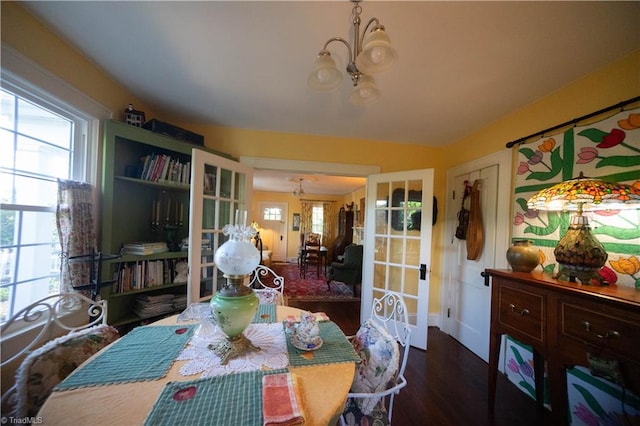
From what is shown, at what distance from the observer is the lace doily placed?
0.86 m

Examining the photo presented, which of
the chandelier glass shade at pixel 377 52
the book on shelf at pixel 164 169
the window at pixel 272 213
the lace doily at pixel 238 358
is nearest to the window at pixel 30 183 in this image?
the book on shelf at pixel 164 169

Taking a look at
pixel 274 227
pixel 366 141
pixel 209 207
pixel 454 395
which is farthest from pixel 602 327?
pixel 274 227

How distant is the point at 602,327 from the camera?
3.38 ft

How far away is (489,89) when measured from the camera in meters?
1.69

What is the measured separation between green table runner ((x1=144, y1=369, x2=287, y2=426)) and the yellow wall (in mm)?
1864

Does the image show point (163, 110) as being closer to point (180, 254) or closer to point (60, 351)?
point (180, 254)

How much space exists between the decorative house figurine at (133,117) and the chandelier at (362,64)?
169cm

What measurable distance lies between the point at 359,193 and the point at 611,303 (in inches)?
195

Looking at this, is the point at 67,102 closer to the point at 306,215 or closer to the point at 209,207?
the point at 209,207

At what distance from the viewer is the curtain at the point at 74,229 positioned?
1.42 m

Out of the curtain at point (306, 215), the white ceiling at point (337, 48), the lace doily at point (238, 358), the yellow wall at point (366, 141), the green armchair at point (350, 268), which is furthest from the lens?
the curtain at point (306, 215)

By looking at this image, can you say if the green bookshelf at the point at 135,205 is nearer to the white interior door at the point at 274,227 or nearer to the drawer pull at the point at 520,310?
the drawer pull at the point at 520,310

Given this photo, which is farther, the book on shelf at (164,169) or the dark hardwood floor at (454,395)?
the book on shelf at (164,169)

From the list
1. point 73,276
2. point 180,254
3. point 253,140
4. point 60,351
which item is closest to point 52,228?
point 73,276
